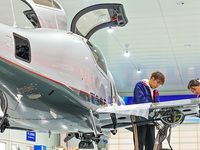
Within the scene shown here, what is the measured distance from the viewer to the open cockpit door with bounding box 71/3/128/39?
4842 mm

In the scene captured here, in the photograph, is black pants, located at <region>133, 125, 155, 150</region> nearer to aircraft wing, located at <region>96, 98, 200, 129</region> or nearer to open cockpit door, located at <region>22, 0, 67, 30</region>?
aircraft wing, located at <region>96, 98, 200, 129</region>

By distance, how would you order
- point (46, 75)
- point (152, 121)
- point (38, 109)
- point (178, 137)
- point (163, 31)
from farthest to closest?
point (178, 137) → point (163, 31) → point (152, 121) → point (38, 109) → point (46, 75)

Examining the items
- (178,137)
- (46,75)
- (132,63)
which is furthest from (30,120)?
(178,137)

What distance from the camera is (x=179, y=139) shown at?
18.3 metres

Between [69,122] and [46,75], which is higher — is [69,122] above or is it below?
below

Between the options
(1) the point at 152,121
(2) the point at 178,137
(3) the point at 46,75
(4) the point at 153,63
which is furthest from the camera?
(2) the point at 178,137

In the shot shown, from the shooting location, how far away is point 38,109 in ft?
12.8

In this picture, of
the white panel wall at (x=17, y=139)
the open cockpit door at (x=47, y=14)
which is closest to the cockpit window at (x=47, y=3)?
the open cockpit door at (x=47, y=14)

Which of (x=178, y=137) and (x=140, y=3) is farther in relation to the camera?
(x=178, y=137)

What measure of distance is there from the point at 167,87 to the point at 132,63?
4229mm

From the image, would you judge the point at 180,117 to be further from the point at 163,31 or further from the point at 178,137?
the point at 178,137

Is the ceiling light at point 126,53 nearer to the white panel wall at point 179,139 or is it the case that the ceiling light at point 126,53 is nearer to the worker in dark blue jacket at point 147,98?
the white panel wall at point 179,139

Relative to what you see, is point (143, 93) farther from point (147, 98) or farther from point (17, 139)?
point (17, 139)

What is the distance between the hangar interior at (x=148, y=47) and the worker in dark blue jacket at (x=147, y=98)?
1865 mm
